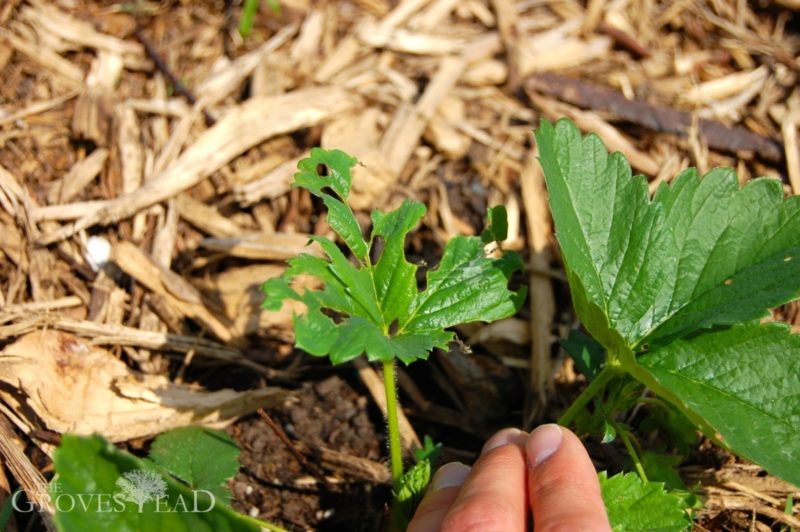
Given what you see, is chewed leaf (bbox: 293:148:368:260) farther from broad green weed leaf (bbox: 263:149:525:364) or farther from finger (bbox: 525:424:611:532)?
finger (bbox: 525:424:611:532)

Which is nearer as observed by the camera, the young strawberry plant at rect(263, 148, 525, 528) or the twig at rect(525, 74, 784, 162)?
the young strawberry plant at rect(263, 148, 525, 528)

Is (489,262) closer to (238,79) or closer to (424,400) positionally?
(424,400)

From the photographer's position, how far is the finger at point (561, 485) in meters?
1.65

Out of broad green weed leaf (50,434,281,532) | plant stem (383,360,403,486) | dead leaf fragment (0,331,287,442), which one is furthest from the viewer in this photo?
dead leaf fragment (0,331,287,442)

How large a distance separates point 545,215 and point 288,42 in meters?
1.40

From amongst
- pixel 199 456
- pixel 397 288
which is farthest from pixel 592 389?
pixel 199 456

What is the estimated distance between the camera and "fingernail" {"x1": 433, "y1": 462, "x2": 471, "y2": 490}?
6.41 feet

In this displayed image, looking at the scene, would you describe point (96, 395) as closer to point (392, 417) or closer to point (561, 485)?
point (392, 417)

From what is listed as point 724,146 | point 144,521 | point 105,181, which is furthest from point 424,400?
point 724,146

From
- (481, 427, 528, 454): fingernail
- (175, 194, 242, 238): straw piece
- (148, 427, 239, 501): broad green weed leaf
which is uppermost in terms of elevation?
(175, 194, 242, 238): straw piece

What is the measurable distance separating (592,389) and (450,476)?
418 mm

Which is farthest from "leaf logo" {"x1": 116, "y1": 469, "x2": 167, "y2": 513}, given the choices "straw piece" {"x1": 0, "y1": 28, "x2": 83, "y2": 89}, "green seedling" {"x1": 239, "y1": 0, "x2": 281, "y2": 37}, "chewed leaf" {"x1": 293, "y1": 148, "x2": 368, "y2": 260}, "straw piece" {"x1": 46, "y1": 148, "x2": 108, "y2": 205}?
"green seedling" {"x1": 239, "y1": 0, "x2": 281, "y2": 37}

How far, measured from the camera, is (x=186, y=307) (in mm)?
2674

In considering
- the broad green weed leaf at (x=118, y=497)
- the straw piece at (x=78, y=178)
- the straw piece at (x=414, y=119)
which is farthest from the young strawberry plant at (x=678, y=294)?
the straw piece at (x=78, y=178)
